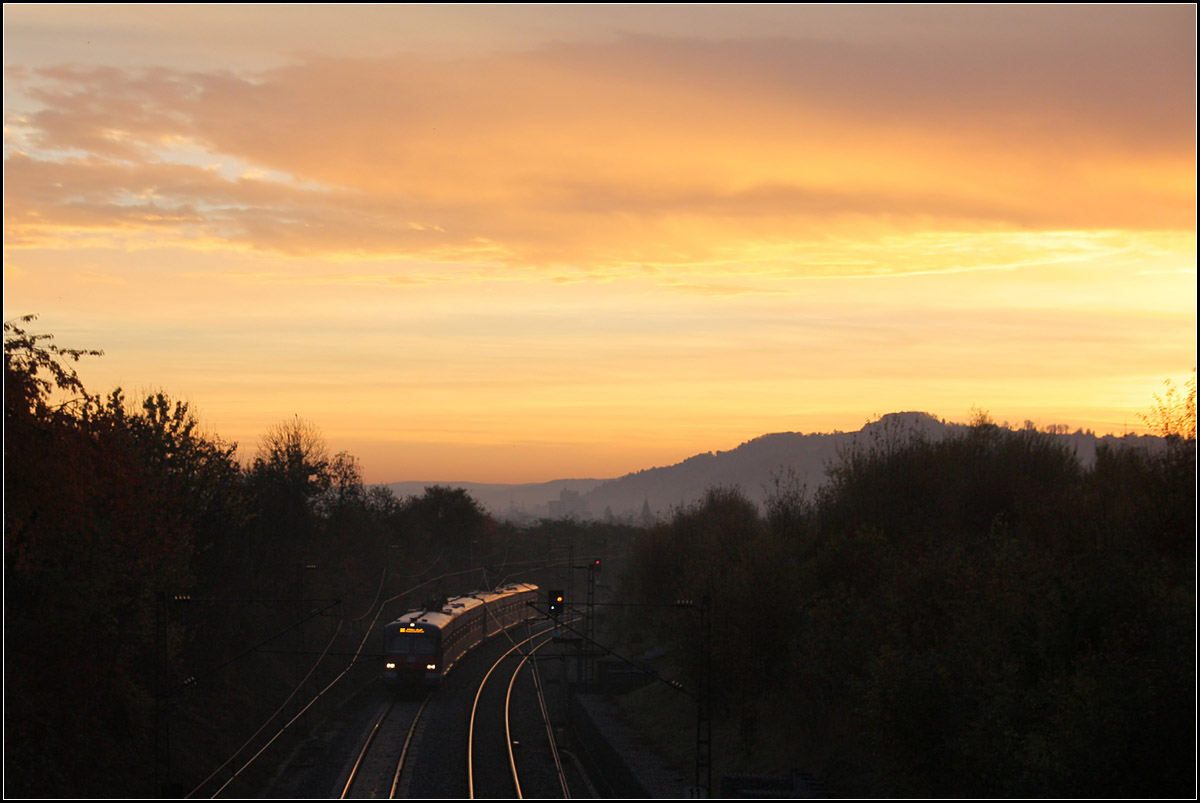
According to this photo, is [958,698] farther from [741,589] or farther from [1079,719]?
[741,589]

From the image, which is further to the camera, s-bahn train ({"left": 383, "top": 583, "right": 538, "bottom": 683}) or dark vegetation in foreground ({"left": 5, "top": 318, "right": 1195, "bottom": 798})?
s-bahn train ({"left": 383, "top": 583, "right": 538, "bottom": 683})

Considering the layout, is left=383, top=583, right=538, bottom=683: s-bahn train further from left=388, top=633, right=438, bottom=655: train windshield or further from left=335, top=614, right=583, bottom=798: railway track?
left=335, top=614, right=583, bottom=798: railway track

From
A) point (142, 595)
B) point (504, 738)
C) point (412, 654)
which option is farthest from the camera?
point (412, 654)

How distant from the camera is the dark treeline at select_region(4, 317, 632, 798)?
2319cm

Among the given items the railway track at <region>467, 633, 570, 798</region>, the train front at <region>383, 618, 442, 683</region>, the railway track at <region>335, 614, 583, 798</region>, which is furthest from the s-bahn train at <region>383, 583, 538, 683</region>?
the railway track at <region>467, 633, 570, 798</region>

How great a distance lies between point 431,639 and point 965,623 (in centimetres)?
2582

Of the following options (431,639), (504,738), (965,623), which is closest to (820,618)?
(965,623)

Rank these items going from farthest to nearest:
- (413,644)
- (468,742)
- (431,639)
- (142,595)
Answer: (431,639) → (413,644) → (468,742) → (142,595)

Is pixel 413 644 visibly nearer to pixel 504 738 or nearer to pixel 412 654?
A: pixel 412 654

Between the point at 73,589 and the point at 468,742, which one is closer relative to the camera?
the point at 73,589

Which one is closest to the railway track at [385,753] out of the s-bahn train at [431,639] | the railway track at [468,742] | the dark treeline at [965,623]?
the railway track at [468,742]

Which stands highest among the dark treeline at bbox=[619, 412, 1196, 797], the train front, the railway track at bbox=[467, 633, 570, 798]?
the dark treeline at bbox=[619, 412, 1196, 797]

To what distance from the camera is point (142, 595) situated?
97.7 feet

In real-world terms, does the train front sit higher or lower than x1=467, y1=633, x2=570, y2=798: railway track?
higher
